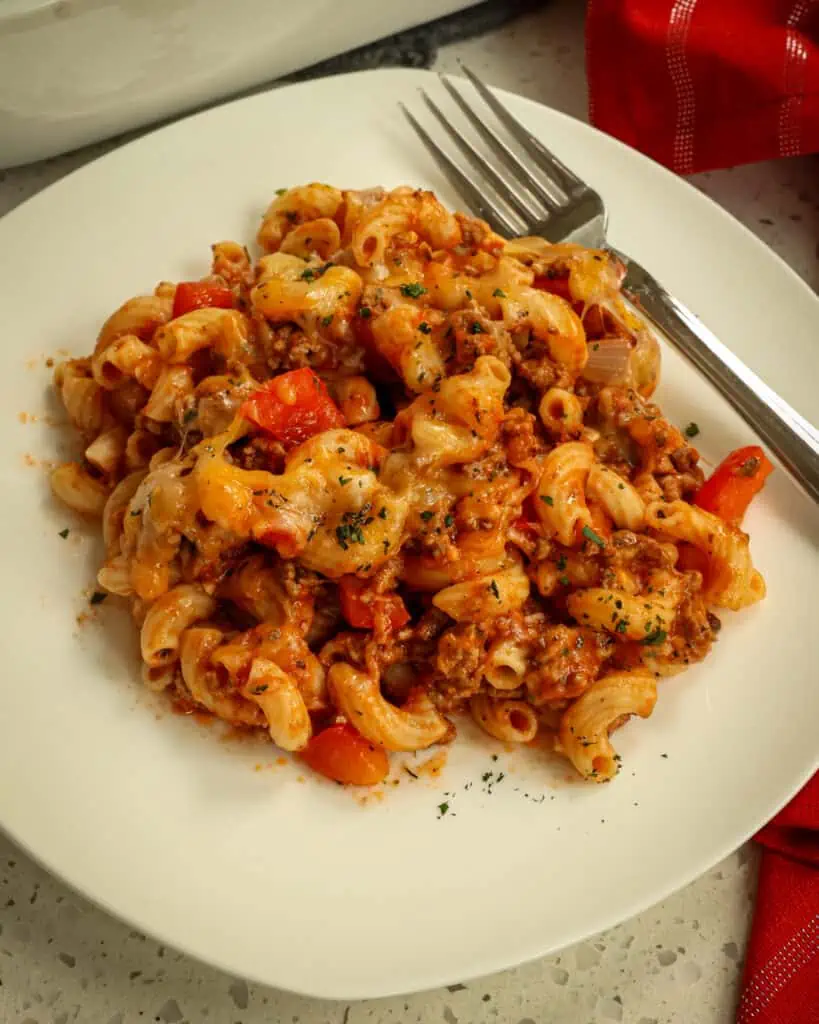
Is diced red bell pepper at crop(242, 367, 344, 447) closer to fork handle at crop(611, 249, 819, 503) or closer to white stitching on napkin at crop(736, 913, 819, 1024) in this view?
fork handle at crop(611, 249, 819, 503)

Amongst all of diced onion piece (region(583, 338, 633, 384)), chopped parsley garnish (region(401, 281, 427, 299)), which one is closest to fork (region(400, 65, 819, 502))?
diced onion piece (region(583, 338, 633, 384))

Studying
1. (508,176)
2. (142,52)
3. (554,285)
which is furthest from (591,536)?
(142,52)

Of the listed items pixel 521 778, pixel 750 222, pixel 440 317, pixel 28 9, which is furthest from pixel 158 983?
pixel 750 222

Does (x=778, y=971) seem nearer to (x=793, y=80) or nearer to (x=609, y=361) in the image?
(x=609, y=361)

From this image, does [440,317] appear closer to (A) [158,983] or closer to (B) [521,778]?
(B) [521,778]

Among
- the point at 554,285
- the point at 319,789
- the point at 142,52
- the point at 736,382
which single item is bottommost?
the point at 319,789

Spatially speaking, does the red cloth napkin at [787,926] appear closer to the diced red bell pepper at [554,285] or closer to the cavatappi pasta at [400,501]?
the cavatappi pasta at [400,501]

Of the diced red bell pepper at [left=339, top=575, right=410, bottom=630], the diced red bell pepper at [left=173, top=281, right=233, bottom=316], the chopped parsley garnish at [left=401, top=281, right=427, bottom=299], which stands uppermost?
the chopped parsley garnish at [left=401, top=281, right=427, bottom=299]
